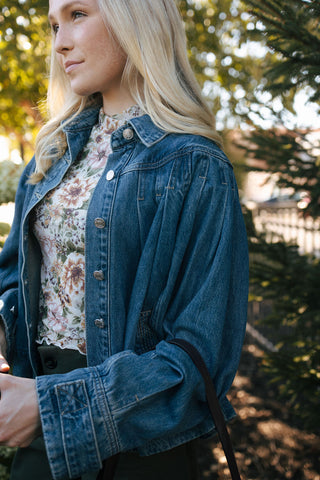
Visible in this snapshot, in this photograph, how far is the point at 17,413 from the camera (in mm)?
1029

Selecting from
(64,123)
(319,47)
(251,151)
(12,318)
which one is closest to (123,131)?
(64,123)

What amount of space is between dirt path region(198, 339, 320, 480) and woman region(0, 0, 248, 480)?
210cm

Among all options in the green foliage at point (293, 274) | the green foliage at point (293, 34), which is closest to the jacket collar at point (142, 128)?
the green foliage at point (293, 34)

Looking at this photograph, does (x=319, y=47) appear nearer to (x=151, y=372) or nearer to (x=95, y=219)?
(x=95, y=219)

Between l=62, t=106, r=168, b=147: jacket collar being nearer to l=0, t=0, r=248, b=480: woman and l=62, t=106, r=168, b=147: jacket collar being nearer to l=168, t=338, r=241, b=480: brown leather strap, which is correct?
l=0, t=0, r=248, b=480: woman

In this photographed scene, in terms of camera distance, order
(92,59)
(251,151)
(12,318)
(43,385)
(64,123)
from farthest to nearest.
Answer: (251,151), (64,123), (12,318), (92,59), (43,385)

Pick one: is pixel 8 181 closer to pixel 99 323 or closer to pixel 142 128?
pixel 142 128

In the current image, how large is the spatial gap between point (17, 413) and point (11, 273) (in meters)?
0.73

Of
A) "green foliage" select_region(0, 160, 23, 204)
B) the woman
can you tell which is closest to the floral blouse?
the woman

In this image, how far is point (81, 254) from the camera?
141cm

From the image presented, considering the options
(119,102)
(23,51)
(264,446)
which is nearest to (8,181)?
(119,102)

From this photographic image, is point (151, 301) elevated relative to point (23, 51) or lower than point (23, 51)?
lower

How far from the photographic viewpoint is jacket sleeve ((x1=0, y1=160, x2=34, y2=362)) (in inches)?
60.7

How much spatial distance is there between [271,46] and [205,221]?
107 centimetres
